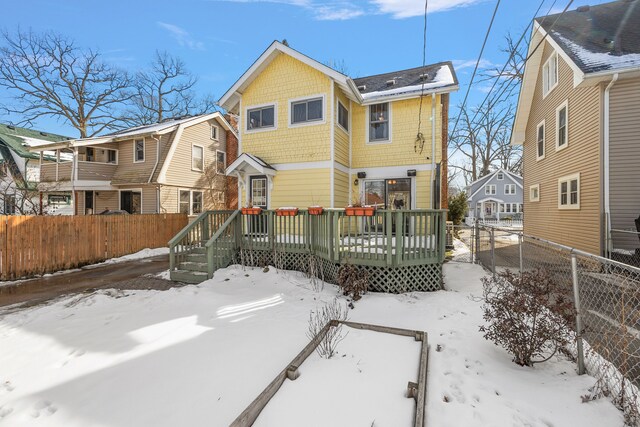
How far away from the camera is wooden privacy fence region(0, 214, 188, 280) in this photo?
780 cm

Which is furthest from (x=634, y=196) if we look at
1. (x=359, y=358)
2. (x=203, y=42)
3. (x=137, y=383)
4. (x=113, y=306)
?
(x=203, y=42)

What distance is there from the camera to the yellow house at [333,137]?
9.70m

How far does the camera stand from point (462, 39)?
7480 mm

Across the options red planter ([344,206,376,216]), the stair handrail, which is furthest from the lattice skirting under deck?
the stair handrail

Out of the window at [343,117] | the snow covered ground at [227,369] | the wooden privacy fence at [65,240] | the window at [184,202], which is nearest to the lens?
the snow covered ground at [227,369]

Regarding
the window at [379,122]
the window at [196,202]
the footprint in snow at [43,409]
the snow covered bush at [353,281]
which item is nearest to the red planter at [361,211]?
the snow covered bush at [353,281]

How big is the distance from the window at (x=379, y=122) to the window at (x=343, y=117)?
915 mm

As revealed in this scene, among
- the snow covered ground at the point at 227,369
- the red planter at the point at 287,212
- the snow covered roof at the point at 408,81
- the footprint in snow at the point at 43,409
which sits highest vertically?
the snow covered roof at the point at 408,81

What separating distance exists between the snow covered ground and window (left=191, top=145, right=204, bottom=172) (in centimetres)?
1304

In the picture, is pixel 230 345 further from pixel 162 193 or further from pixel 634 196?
pixel 162 193

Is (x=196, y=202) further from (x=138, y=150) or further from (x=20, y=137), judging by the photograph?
(x=20, y=137)

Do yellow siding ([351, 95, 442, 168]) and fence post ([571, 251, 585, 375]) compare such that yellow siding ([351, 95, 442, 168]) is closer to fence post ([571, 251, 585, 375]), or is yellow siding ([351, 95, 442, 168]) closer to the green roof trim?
fence post ([571, 251, 585, 375])

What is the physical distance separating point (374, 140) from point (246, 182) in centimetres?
532

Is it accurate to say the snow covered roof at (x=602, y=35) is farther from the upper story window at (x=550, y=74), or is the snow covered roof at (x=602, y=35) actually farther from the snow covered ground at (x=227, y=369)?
the snow covered ground at (x=227, y=369)
